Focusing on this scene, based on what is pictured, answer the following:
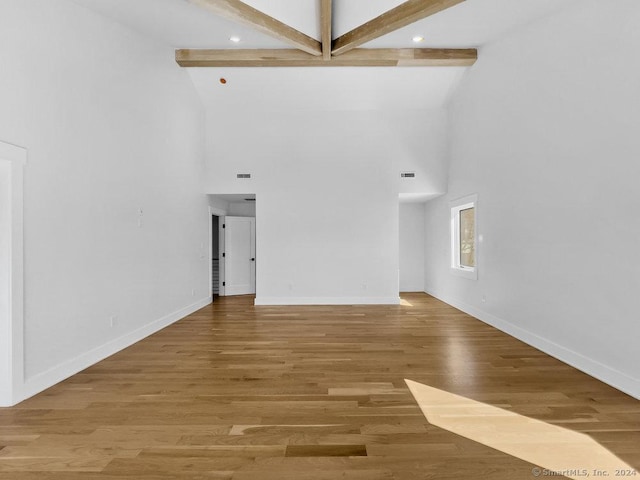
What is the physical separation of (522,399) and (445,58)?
16.4 feet

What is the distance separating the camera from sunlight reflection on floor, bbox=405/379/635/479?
1.80 metres

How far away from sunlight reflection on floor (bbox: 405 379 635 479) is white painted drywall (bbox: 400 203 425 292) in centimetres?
586

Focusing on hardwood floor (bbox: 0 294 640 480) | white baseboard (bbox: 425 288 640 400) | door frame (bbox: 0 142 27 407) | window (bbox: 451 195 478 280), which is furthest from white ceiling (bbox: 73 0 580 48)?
hardwood floor (bbox: 0 294 640 480)

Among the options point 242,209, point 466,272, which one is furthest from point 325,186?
point 466,272

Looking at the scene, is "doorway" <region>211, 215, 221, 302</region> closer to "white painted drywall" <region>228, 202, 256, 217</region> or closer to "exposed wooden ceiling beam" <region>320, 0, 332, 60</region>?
"white painted drywall" <region>228, 202, 256, 217</region>

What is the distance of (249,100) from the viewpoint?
6414mm

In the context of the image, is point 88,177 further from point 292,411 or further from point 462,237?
point 462,237

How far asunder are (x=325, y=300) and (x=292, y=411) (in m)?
4.31

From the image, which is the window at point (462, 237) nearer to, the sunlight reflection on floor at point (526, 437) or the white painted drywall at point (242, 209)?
the sunlight reflection on floor at point (526, 437)

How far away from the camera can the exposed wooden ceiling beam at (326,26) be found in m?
3.91

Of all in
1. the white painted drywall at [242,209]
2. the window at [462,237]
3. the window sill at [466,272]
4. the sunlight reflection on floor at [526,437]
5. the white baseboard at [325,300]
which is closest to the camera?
the sunlight reflection on floor at [526,437]

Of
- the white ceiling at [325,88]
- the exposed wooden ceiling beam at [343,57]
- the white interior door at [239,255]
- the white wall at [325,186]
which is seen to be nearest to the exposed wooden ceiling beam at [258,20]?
the exposed wooden ceiling beam at [343,57]

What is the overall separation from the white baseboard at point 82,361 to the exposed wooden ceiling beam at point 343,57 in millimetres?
4231

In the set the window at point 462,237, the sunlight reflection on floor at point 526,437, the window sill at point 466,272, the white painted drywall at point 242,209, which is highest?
the white painted drywall at point 242,209
